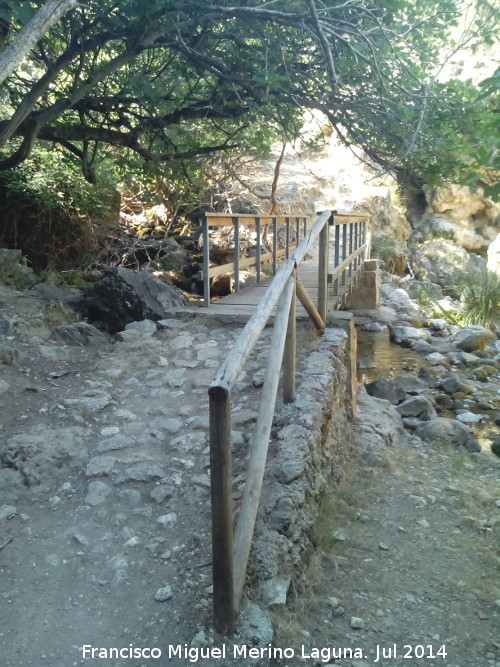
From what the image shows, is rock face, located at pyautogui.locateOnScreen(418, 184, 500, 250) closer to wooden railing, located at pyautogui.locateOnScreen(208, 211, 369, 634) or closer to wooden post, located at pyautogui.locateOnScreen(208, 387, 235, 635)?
wooden railing, located at pyautogui.locateOnScreen(208, 211, 369, 634)

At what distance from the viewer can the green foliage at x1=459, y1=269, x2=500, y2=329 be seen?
12461 mm

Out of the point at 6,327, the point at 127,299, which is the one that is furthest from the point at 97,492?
the point at 127,299

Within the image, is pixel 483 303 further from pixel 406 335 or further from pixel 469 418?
pixel 469 418

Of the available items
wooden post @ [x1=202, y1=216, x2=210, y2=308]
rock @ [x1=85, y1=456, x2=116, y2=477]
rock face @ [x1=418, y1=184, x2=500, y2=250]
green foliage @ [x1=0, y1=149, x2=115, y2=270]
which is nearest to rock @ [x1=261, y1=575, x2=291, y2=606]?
rock @ [x1=85, y1=456, x2=116, y2=477]

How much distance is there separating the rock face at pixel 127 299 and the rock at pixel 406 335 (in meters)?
5.07

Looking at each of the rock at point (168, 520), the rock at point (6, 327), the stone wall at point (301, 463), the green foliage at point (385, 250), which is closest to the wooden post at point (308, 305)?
the stone wall at point (301, 463)

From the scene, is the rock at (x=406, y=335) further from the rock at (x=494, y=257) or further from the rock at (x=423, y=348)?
the rock at (x=494, y=257)

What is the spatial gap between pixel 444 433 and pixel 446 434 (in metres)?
0.02

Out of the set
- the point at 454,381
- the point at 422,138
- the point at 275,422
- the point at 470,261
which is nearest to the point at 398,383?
the point at 454,381

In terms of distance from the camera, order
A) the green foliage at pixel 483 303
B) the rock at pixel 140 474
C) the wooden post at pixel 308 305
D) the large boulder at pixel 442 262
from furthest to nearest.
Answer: the large boulder at pixel 442 262 → the green foliage at pixel 483 303 → the wooden post at pixel 308 305 → the rock at pixel 140 474

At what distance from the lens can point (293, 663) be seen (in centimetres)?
222

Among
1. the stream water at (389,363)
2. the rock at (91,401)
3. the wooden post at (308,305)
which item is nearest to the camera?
the rock at (91,401)

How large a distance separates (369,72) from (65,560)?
14.9ft

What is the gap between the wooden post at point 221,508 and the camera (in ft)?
7.04
